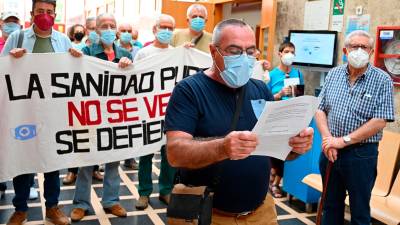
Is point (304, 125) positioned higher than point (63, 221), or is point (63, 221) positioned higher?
point (304, 125)

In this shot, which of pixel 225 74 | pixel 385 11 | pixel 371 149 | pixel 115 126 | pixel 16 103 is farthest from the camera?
pixel 385 11

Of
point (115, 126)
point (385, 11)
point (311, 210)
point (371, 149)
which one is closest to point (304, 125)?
point (371, 149)

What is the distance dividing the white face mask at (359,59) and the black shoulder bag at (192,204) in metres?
1.47

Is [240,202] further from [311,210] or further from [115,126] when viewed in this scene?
[311,210]

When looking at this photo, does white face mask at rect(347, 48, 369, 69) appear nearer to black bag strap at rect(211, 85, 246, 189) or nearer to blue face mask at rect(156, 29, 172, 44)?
black bag strap at rect(211, 85, 246, 189)

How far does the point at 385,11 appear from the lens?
4.88 meters

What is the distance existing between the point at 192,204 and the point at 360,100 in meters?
1.75

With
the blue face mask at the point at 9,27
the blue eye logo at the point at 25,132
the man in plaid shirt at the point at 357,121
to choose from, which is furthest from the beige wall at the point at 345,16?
the blue face mask at the point at 9,27

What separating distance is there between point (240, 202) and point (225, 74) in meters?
0.59

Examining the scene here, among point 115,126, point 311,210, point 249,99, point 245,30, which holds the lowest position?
point 311,210

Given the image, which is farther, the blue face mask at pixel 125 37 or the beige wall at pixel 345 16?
the blue face mask at pixel 125 37

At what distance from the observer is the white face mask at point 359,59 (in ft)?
10.2

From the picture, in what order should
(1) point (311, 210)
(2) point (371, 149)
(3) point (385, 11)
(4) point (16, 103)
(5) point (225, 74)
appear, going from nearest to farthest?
(5) point (225, 74), (2) point (371, 149), (4) point (16, 103), (1) point (311, 210), (3) point (385, 11)

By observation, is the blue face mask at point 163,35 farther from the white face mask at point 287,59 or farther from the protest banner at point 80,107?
the white face mask at point 287,59
